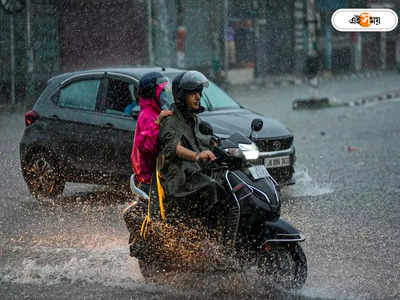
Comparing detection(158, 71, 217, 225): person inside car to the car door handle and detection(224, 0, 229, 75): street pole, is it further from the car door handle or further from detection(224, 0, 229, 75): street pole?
detection(224, 0, 229, 75): street pole

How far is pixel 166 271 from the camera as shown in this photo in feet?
17.8

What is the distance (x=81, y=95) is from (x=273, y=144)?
245 centimetres

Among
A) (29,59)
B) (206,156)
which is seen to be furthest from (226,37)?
(206,156)

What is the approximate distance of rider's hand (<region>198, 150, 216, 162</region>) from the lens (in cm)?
468

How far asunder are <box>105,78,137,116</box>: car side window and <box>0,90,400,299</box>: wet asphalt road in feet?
3.55

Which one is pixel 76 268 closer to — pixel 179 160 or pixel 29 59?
pixel 179 160

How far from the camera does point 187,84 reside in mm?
4949

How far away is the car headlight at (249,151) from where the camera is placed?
492 centimetres

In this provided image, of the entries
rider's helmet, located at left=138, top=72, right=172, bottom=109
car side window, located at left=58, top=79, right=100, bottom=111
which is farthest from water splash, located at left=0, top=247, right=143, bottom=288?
car side window, located at left=58, top=79, right=100, bottom=111

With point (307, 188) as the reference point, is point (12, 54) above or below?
above

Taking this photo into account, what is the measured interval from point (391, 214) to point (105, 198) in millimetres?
3354

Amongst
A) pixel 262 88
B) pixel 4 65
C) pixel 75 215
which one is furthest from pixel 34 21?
pixel 75 215

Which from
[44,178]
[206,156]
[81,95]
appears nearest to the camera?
[206,156]

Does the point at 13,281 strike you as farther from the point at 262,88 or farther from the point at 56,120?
the point at 262,88
